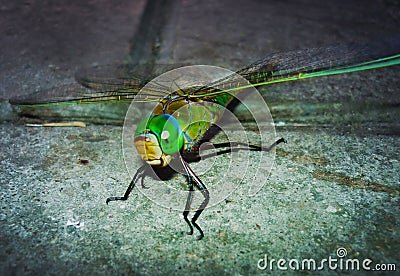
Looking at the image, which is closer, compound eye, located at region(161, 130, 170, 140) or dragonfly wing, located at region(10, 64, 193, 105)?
compound eye, located at region(161, 130, 170, 140)

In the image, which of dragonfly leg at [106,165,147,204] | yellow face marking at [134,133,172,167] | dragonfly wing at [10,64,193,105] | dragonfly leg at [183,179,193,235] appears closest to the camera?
dragonfly leg at [183,179,193,235]

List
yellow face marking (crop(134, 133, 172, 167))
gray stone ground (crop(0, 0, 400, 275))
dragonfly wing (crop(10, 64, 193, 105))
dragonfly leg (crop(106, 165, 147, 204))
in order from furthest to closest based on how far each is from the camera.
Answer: dragonfly wing (crop(10, 64, 193, 105))
yellow face marking (crop(134, 133, 172, 167))
dragonfly leg (crop(106, 165, 147, 204))
gray stone ground (crop(0, 0, 400, 275))

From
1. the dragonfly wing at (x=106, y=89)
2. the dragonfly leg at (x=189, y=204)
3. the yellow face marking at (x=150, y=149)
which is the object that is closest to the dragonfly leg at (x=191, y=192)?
the dragonfly leg at (x=189, y=204)

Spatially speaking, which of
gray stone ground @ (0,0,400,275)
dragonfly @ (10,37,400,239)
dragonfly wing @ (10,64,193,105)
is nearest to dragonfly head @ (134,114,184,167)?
dragonfly @ (10,37,400,239)

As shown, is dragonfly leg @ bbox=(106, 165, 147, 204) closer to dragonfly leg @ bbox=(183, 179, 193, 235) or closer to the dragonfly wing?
dragonfly leg @ bbox=(183, 179, 193, 235)

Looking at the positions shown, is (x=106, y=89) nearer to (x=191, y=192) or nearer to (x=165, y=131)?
(x=165, y=131)

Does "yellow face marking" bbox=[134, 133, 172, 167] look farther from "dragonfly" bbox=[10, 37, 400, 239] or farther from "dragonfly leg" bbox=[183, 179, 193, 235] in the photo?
"dragonfly leg" bbox=[183, 179, 193, 235]

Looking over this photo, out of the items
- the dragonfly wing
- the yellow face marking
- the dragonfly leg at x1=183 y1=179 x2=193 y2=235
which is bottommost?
the dragonfly leg at x1=183 y1=179 x2=193 y2=235

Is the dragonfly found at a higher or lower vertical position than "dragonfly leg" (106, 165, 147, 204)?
higher
